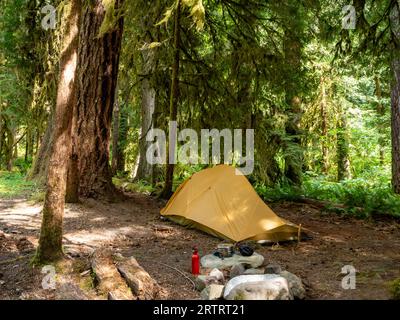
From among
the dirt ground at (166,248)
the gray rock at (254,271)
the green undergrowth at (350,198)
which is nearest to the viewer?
the dirt ground at (166,248)

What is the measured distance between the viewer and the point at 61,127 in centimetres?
480

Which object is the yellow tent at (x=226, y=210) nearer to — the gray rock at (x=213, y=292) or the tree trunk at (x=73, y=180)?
the tree trunk at (x=73, y=180)

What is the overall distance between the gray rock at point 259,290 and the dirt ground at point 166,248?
47 cm

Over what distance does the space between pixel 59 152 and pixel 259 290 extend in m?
2.69

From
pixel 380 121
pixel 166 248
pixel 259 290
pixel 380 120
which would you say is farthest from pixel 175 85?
pixel 380 120

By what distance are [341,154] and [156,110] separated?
442 inches

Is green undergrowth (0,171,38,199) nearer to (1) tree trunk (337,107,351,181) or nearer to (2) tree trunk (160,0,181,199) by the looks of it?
(2) tree trunk (160,0,181,199)

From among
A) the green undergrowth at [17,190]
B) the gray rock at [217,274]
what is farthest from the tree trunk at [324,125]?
the gray rock at [217,274]

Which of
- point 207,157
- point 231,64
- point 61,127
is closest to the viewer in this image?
point 61,127

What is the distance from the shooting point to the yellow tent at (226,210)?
721 centimetres

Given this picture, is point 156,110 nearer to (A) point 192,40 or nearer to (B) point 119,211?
(A) point 192,40

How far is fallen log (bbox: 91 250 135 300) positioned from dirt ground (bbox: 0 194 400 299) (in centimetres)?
13
